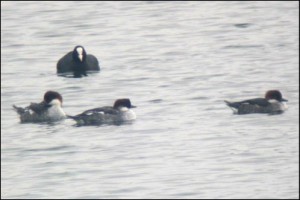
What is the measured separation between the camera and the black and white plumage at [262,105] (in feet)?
95.0

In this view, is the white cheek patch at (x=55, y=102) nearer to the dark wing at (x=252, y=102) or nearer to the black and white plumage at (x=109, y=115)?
the black and white plumage at (x=109, y=115)

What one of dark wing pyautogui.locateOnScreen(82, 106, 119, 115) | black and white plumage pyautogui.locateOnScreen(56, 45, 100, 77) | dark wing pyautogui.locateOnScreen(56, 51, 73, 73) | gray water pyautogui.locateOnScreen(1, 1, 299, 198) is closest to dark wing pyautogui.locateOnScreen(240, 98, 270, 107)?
gray water pyautogui.locateOnScreen(1, 1, 299, 198)

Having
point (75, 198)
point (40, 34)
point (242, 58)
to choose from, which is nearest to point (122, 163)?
point (75, 198)

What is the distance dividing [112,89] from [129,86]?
1.47 ft

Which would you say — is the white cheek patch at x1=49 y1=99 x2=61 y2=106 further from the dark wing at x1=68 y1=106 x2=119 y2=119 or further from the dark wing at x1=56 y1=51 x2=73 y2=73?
the dark wing at x1=56 y1=51 x2=73 y2=73

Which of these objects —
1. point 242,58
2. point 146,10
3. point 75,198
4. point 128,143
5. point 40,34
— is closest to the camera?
point 75,198

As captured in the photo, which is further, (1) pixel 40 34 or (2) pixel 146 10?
(2) pixel 146 10

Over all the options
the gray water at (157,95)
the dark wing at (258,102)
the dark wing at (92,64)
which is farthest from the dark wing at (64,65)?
the dark wing at (258,102)

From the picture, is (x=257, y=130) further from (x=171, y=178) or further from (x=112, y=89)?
(x=112, y=89)

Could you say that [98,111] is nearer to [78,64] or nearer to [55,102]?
[55,102]

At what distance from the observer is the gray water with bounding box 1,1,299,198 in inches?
889

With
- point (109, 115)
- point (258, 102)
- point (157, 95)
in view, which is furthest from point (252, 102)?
point (157, 95)

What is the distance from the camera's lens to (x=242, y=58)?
37.9 metres

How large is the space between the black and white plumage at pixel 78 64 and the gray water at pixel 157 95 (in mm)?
503
